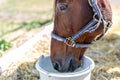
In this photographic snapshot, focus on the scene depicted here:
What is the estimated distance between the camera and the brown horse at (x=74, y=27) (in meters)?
2.70

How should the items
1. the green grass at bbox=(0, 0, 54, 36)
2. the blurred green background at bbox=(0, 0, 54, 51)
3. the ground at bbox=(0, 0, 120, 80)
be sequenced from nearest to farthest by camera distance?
the ground at bbox=(0, 0, 120, 80)
the blurred green background at bbox=(0, 0, 54, 51)
the green grass at bbox=(0, 0, 54, 36)

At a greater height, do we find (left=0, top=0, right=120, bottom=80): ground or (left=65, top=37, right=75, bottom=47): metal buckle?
(left=65, top=37, right=75, bottom=47): metal buckle

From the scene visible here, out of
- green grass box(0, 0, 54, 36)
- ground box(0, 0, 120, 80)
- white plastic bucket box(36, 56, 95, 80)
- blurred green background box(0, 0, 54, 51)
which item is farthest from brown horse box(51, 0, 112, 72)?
green grass box(0, 0, 54, 36)

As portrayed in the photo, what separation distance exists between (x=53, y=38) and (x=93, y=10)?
16.8 inches

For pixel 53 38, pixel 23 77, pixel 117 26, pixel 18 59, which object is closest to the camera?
pixel 53 38

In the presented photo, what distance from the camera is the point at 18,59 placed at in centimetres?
419

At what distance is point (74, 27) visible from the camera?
277 cm

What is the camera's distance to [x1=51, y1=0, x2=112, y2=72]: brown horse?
2699mm

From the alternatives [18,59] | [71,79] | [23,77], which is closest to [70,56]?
[71,79]

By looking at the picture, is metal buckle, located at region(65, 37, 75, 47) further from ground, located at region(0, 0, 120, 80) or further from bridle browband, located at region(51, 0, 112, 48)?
ground, located at region(0, 0, 120, 80)

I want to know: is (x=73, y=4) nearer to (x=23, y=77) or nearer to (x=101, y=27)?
(x=101, y=27)

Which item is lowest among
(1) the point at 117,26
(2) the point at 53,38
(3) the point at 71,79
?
(1) the point at 117,26

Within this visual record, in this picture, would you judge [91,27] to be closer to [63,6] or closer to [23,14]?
[63,6]

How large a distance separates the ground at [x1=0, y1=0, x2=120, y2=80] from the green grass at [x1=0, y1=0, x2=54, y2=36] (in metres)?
1.77
